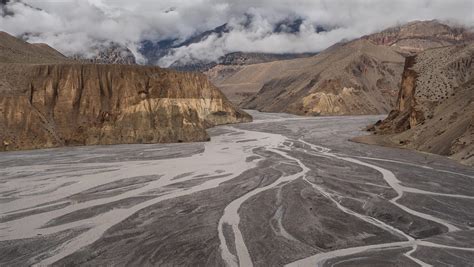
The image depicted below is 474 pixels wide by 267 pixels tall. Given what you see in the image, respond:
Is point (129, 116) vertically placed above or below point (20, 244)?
above

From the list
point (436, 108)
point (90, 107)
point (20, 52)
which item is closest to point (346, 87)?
point (436, 108)

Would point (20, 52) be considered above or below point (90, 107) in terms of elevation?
above

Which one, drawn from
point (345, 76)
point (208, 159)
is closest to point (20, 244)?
point (208, 159)

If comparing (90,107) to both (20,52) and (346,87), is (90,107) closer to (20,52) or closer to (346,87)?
(20,52)

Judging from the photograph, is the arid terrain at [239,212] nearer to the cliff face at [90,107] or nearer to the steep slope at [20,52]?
the cliff face at [90,107]

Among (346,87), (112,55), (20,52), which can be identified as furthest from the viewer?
(112,55)

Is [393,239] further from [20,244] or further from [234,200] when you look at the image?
[20,244]

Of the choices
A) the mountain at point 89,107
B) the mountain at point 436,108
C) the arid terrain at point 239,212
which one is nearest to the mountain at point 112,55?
the mountain at point 89,107
